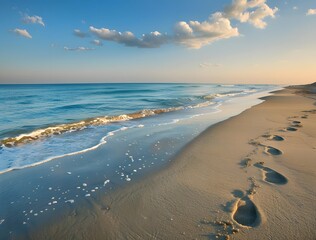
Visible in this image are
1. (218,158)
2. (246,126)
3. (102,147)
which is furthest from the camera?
(246,126)

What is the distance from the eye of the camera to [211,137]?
8898 millimetres

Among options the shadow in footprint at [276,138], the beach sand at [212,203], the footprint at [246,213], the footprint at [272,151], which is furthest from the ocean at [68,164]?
the shadow in footprint at [276,138]

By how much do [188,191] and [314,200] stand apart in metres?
2.15

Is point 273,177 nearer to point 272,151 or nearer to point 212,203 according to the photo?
point 212,203

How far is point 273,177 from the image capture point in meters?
5.08

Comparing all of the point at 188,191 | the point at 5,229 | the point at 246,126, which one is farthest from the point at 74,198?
the point at 246,126

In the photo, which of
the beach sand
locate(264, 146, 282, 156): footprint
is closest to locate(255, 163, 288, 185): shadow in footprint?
the beach sand

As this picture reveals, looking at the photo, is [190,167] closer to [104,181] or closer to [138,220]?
[104,181]

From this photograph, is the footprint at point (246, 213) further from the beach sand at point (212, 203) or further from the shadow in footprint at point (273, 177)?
the shadow in footprint at point (273, 177)

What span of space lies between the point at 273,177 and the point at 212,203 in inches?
72.3

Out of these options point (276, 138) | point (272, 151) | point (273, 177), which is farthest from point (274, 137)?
point (273, 177)

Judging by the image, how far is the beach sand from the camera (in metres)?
3.37

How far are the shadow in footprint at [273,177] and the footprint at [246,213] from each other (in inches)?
41.7

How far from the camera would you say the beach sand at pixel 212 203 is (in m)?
3.37
